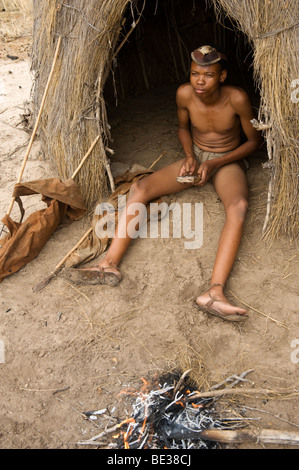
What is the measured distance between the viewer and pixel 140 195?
131 inches

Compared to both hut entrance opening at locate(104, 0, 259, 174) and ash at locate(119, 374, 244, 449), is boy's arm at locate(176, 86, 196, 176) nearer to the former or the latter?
hut entrance opening at locate(104, 0, 259, 174)

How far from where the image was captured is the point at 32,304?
2.95m

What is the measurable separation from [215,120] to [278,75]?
0.59 m

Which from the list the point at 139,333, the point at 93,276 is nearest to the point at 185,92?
the point at 93,276

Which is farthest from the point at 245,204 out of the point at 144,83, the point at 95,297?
the point at 144,83

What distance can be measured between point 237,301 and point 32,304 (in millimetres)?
1220

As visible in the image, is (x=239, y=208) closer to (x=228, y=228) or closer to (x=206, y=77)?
(x=228, y=228)

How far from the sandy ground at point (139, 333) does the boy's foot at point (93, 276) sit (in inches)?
2.2

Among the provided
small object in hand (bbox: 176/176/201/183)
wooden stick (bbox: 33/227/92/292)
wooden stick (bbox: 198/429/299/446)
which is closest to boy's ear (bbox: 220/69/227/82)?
small object in hand (bbox: 176/176/201/183)

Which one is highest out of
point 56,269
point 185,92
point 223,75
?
point 223,75

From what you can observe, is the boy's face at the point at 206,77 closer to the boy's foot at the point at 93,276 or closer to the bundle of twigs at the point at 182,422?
the boy's foot at the point at 93,276

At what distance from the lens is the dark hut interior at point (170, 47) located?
513 cm

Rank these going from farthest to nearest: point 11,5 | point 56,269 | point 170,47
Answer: point 11,5 → point 170,47 → point 56,269

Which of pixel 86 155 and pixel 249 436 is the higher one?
pixel 86 155
